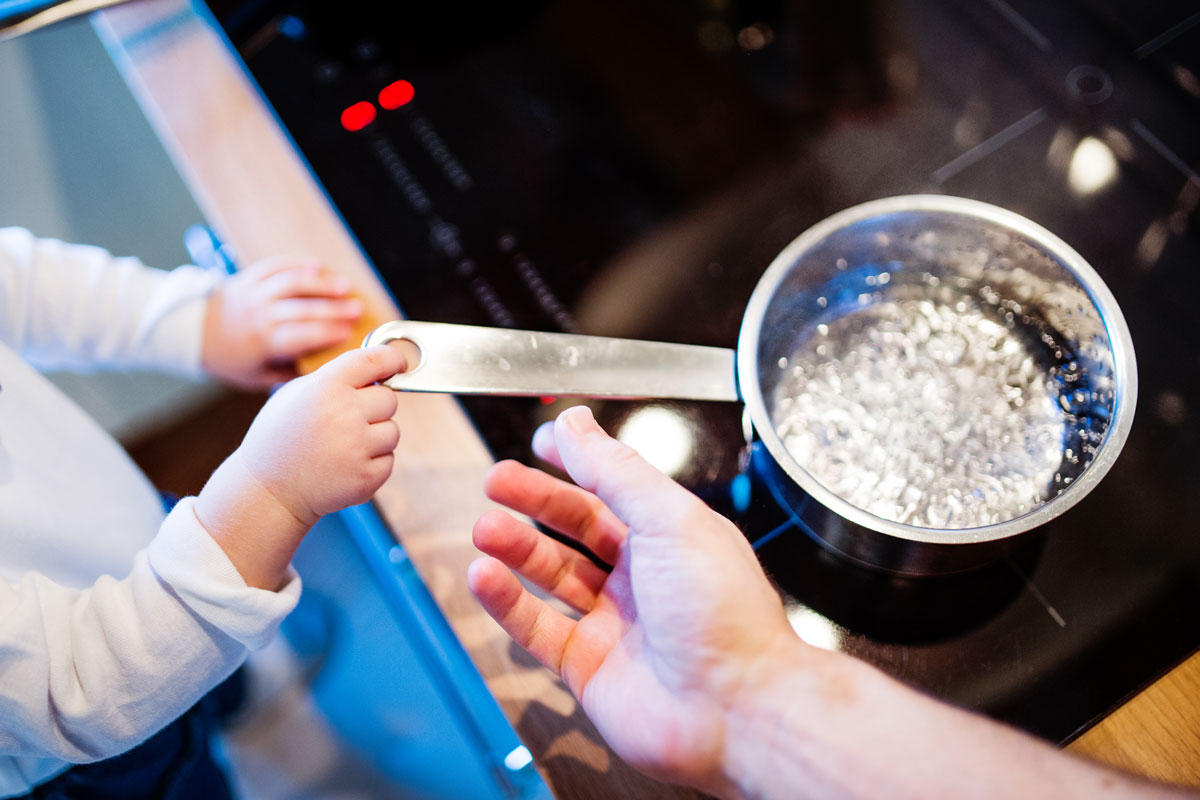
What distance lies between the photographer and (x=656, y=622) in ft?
1.42

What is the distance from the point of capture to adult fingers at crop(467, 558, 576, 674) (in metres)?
0.46

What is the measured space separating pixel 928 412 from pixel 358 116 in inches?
19.1

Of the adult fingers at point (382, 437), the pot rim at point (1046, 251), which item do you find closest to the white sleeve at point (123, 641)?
the adult fingers at point (382, 437)

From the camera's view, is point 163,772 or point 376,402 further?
point 163,772

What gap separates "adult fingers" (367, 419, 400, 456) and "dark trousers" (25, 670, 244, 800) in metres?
0.28

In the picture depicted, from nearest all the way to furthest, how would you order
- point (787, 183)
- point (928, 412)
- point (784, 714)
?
point (784, 714) → point (928, 412) → point (787, 183)

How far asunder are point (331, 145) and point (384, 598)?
1.17ft

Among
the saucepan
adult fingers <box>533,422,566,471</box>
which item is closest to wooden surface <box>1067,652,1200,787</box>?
the saucepan

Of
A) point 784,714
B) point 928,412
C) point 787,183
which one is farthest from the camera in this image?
point 787,183

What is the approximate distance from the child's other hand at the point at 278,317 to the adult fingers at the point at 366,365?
11 centimetres

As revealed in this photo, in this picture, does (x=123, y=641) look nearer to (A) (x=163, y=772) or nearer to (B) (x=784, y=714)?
(A) (x=163, y=772)

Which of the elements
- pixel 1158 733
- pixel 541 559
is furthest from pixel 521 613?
pixel 1158 733

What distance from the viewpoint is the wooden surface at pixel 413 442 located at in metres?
0.47

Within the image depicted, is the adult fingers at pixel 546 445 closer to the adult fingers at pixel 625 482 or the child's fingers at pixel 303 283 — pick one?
the adult fingers at pixel 625 482
